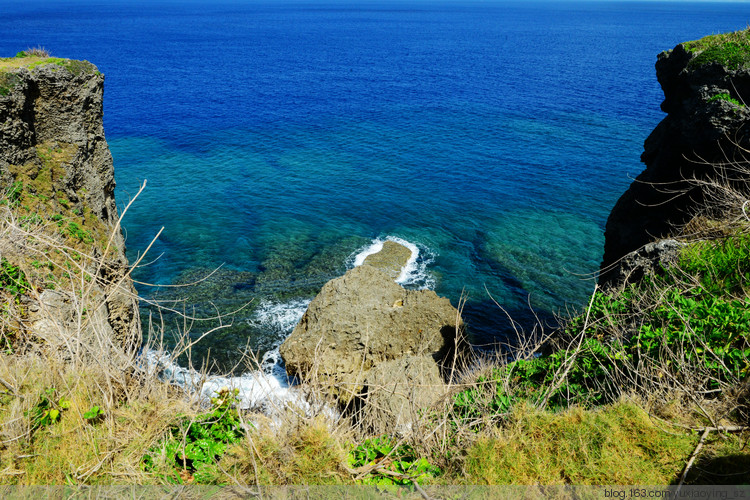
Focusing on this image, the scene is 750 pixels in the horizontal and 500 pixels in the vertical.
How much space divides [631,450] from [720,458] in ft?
3.59

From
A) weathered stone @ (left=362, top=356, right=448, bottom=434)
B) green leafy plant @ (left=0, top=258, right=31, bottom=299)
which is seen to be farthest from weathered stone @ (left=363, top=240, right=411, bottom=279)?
green leafy plant @ (left=0, top=258, right=31, bottom=299)

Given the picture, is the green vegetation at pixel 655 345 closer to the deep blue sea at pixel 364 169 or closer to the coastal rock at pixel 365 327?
the deep blue sea at pixel 364 169

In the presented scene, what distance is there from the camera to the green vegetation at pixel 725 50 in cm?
1513

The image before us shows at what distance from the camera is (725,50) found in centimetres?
1558

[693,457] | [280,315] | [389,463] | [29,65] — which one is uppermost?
[29,65]

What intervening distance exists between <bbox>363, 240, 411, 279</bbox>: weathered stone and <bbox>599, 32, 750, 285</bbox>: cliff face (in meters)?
10.2

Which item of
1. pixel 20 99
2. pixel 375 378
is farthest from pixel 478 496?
pixel 20 99

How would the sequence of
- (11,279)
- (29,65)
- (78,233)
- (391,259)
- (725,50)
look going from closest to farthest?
(11,279), (78,233), (725,50), (29,65), (391,259)

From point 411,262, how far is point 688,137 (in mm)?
13897

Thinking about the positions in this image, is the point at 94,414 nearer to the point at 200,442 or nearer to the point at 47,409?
the point at 47,409

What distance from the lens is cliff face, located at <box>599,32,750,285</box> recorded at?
1486 cm

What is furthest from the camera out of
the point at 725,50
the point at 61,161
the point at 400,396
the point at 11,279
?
the point at 61,161

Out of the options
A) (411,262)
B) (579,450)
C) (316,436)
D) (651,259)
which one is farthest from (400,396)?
(411,262)

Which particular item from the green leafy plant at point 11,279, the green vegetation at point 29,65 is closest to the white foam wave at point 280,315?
the green leafy plant at point 11,279
